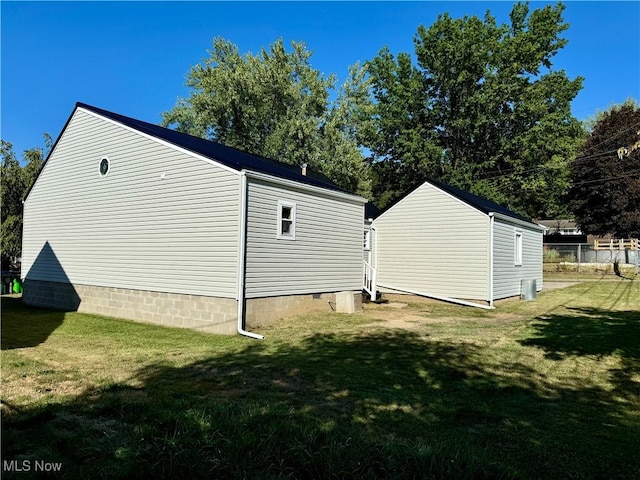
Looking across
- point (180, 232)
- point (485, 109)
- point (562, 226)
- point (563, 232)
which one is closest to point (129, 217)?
point (180, 232)

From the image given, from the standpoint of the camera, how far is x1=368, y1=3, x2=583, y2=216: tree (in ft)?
106

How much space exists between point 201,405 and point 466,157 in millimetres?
34323

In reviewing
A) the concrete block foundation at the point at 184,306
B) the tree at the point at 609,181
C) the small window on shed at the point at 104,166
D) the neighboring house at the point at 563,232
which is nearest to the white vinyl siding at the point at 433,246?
the concrete block foundation at the point at 184,306

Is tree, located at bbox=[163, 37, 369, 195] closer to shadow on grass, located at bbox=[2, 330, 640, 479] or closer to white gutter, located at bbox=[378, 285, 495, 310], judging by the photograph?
white gutter, located at bbox=[378, 285, 495, 310]

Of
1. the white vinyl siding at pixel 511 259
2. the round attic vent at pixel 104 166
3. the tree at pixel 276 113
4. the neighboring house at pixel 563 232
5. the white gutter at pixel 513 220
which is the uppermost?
the tree at pixel 276 113

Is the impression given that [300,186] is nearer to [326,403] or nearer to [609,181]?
[326,403]

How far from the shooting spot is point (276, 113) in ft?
108

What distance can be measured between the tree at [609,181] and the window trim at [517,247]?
23.4m

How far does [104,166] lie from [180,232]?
4.00 meters

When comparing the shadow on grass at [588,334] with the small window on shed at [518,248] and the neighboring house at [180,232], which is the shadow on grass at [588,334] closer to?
the small window on shed at [518,248]

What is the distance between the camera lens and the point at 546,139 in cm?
3203

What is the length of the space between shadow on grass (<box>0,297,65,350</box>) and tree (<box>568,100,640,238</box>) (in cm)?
3874

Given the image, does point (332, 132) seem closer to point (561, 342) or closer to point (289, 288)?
point (289, 288)

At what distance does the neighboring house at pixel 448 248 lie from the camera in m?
15.1
